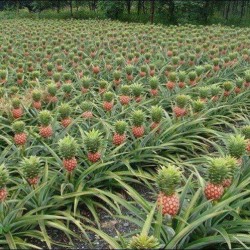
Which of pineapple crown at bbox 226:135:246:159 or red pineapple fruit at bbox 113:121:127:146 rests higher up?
pineapple crown at bbox 226:135:246:159

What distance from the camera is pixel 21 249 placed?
3.17 m

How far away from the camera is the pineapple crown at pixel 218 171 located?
267 cm

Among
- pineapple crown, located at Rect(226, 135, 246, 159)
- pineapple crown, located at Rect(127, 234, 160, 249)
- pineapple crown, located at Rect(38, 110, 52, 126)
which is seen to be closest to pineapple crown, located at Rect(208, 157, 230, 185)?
pineapple crown, located at Rect(226, 135, 246, 159)

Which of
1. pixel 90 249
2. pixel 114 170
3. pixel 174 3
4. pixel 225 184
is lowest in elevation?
pixel 90 249

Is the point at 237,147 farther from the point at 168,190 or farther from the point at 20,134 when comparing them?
the point at 20,134

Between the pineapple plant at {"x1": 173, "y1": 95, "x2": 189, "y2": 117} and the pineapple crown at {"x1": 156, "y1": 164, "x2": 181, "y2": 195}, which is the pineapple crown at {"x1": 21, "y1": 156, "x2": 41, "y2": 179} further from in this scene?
the pineapple plant at {"x1": 173, "y1": 95, "x2": 189, "y2": 117}

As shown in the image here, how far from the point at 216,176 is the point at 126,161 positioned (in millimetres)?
1645

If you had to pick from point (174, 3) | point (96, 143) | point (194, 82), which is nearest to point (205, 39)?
point (194, 82)

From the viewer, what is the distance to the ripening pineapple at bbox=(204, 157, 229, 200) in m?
2.67

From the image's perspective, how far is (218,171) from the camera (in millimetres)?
2660

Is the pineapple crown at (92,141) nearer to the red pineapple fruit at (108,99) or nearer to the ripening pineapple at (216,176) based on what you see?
the ripening pineapple at (216,176)

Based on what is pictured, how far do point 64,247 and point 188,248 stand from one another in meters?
1.20

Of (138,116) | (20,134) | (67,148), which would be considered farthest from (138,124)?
(20,134)

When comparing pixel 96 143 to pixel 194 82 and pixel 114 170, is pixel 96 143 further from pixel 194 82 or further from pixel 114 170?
pixel 194 82
